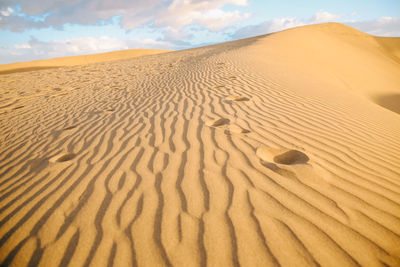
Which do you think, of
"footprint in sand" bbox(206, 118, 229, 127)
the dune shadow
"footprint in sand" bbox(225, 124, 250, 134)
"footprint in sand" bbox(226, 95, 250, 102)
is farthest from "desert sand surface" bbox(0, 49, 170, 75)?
the dune shadow

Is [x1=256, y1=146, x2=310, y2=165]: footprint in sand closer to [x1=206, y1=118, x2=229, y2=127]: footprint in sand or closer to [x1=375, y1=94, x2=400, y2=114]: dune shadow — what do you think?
[x1=206, y1=118, x2=229, y2=127]: footprint in sand

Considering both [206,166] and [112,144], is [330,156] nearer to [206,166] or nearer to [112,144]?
[206,166]

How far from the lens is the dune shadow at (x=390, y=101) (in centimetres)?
640

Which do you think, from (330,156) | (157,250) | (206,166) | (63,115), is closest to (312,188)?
(330,156)

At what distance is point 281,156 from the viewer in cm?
221

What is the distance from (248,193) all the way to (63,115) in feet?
14.7

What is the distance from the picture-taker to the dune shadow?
6395 millimetres

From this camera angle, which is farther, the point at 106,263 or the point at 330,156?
the point at 330,156

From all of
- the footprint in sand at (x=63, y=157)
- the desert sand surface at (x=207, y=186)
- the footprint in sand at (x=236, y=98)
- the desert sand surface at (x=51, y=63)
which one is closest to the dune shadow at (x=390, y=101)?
the desert sand surface at (x=207, y=186)

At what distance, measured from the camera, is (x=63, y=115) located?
4336 millimetres

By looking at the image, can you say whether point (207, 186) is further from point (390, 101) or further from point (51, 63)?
→ point (51, 63)

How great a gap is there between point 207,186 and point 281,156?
98 cm

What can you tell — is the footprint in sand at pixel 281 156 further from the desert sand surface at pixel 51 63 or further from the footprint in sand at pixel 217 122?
the desert sand surface at pixel 51 63

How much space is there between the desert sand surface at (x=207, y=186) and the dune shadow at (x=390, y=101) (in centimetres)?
394
